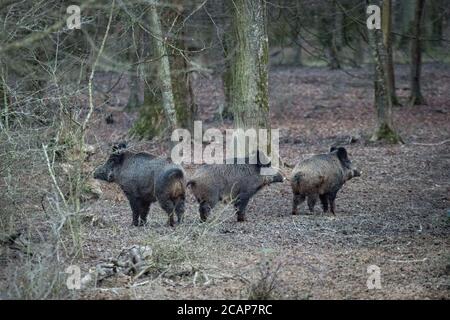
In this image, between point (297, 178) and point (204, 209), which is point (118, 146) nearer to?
point (204, 209)

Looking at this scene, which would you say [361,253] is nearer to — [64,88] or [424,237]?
[424,237]

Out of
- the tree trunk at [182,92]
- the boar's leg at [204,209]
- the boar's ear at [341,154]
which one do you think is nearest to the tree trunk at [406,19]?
the tree trunk at [182,92]

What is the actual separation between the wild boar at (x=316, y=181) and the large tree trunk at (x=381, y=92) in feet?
22.6

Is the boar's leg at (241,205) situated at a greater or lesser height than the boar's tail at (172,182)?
lesser

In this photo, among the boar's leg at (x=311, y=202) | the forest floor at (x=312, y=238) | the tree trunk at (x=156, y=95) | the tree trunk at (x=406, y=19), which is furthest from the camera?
the tree trunk at (x=406, y=19)

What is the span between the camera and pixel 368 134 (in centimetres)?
2297

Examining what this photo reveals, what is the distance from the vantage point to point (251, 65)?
16578 millimetres

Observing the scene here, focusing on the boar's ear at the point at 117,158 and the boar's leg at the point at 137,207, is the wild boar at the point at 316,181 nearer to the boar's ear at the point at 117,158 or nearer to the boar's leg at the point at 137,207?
the boar's leg at the point at 137,207

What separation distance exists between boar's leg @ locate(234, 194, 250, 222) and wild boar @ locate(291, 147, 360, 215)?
91 cm

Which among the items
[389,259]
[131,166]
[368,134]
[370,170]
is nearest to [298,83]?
[368,134]

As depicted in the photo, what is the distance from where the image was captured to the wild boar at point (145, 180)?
13.0 meters

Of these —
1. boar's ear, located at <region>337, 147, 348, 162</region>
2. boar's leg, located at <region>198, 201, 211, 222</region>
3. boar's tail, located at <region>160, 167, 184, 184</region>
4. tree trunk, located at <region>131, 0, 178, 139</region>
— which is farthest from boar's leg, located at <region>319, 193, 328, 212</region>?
tree trunk, located at <region>131, 0, 178, 139</region>

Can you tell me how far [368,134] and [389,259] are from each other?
40.9ft

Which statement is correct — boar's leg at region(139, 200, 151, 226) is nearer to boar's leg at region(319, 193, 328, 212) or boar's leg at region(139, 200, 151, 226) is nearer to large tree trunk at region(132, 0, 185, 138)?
boar's leg at region(319, 193, 328, 212)
